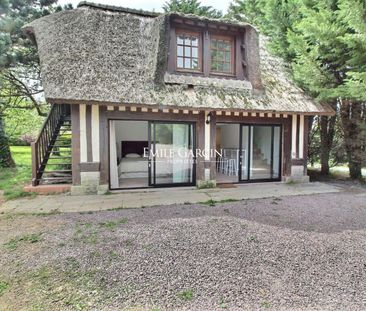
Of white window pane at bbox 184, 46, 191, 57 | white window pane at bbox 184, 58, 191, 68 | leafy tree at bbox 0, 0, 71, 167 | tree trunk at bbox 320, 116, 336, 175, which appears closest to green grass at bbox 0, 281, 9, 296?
white window pane at bbox 184, 58, 191, 68

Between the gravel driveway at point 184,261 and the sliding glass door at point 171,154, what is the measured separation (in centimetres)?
244

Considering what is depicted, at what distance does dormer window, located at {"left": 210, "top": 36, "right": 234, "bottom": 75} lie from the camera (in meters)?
8.00

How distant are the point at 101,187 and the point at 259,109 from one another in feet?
17.0

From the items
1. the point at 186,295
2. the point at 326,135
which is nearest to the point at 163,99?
the point at 186,295

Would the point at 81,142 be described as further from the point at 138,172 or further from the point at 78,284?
the point at 78,284

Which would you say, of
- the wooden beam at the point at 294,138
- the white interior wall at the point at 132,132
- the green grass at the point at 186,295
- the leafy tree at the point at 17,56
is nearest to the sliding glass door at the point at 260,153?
the wooden beam at the point at 294,138

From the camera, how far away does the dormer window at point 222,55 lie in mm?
8000

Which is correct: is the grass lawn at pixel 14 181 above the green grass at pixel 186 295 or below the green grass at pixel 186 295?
above

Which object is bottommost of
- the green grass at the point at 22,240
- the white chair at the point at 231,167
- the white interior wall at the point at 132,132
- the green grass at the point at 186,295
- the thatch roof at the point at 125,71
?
the green grass at the point at 186,295

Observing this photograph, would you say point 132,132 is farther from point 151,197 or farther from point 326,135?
point 326,135

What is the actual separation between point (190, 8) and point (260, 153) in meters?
12.5

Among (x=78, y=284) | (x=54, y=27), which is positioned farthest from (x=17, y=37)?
(x=78, y=284)

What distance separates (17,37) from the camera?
996 centimetres

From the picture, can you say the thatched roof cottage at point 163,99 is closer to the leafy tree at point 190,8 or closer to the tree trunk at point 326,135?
the tree trunk at point 326,135
